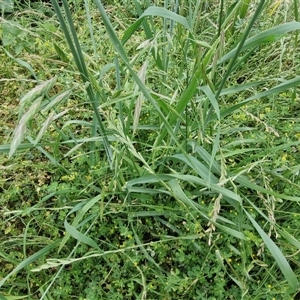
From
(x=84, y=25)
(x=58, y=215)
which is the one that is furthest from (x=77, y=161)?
(x=84, y=25)

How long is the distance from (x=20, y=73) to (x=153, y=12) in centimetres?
101

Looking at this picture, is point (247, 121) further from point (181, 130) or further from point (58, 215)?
point (58, 215)

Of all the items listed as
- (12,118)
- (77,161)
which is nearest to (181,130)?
(77,161)

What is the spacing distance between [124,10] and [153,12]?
3.73 ft

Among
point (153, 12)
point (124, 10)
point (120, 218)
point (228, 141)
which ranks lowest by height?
point (120, 218)

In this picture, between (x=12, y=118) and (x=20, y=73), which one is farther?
(x=20, y=73)

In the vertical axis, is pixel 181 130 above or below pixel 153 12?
below

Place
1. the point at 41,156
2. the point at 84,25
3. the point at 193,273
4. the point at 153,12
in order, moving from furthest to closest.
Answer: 1. the point at 84,25
2. the point at 41,156
3. the point at 193,273
4. the point at 153,12

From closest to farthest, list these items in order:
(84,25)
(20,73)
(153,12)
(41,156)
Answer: (153,12), (41,156), (20,73), (84,25)

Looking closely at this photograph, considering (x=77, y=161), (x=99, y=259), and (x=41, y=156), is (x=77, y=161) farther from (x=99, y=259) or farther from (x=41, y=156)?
(x=99, y=259)

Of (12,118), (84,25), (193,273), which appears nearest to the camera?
(193,273)

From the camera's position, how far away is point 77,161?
4.27 ft

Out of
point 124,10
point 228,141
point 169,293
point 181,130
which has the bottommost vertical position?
point 169,293

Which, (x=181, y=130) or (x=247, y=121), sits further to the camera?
(x=247, y=121)
